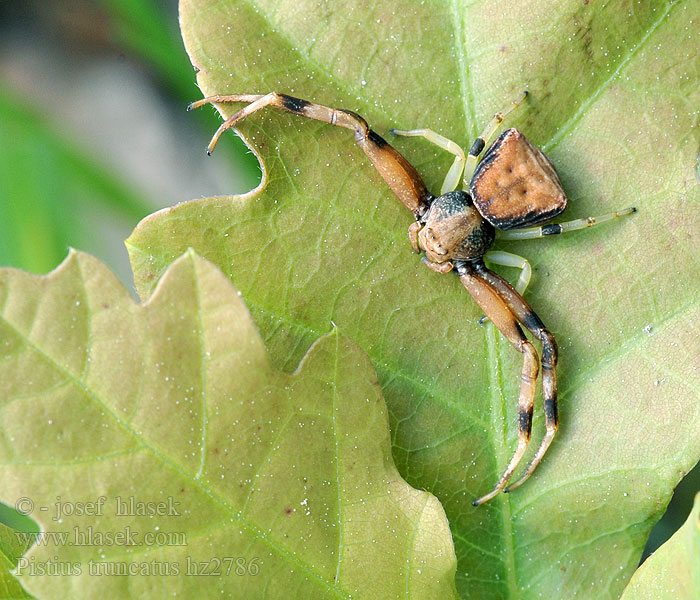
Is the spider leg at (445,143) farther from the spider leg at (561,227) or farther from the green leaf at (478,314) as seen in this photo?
the spider leg at (561,227)

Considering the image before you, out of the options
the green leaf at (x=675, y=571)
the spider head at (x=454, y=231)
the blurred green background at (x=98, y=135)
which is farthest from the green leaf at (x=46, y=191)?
the green leaf at (x=675, y=571)

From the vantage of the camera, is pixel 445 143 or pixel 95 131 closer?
pixel 445 143

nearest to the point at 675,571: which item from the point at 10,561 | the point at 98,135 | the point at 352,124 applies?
the point at 352,124

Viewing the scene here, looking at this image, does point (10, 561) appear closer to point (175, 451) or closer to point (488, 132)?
point (175, 451)

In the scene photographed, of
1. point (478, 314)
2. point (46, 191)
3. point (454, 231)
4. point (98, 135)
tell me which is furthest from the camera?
point (98, 135)

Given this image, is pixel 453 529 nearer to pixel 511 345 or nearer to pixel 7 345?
pixel 511 345

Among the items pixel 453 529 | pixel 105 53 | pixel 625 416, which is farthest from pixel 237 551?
pixel 105 53
